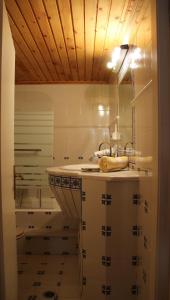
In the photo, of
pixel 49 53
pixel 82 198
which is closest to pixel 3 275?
pixel 82 198

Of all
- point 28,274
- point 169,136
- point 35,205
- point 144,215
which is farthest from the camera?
point 35,205

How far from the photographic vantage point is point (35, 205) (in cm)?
327

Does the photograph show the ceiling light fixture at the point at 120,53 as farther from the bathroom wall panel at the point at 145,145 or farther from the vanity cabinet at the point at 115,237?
the vanity cabinet at the point at 115,237

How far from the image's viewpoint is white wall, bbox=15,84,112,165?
3.45 m

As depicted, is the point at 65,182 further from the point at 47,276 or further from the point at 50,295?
the point at 47,276

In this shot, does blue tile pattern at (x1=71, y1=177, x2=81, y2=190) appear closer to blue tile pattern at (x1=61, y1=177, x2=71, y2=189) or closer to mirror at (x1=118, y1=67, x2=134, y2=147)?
blue tile pattern at (x1=61, y1=177, x2=71, y2=189)

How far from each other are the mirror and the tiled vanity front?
19.9 inches

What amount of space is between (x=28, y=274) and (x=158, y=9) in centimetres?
215

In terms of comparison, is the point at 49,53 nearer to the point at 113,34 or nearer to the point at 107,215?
the point at 113,34

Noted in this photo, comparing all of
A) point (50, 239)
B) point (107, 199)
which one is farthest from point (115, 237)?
point (50, 239)

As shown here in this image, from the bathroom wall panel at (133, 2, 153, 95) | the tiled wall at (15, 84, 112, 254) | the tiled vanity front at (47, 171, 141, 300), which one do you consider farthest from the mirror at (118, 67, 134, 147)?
the tiled wall at (15, 84, 112, 254)

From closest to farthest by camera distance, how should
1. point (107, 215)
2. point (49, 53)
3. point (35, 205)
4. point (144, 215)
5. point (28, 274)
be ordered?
point (144, 215) < point (107, 215) < point (28, 274) < point (49, 53) < point (35, 205)

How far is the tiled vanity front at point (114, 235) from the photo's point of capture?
4.80 feet

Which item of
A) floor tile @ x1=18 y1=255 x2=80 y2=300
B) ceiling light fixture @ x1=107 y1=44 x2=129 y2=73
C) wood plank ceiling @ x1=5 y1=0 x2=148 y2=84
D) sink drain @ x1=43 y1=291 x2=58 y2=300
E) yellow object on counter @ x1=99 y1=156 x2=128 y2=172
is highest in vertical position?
wood plank ceiling @ x1=5 y1=0 x2=148 y2=84
